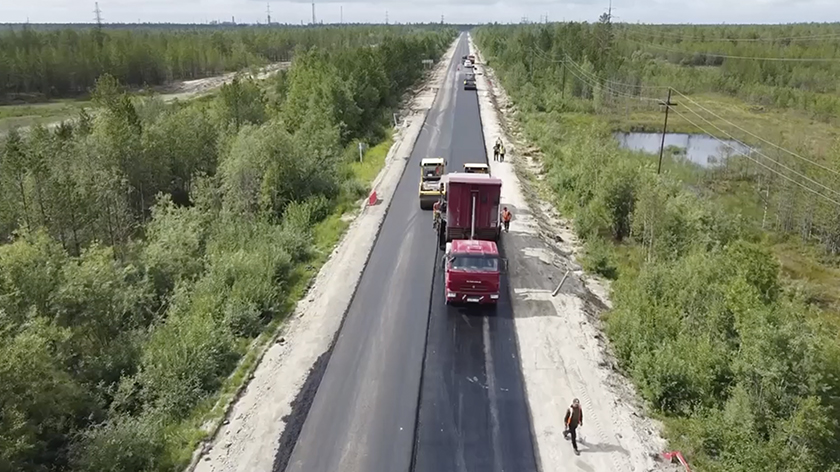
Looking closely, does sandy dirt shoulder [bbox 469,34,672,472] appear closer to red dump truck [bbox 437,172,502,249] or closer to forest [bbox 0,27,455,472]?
red dump truck [bbox 437,172,502,249]

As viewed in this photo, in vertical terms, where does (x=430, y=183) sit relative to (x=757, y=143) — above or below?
above

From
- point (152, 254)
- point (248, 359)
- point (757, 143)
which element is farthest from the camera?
point (757, 143)

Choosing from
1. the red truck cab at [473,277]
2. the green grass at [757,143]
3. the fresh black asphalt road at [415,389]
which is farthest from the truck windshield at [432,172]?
the green grass at [757,143]

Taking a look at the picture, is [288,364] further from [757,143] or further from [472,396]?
[757,143]

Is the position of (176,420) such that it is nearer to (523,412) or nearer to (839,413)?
(523,412)

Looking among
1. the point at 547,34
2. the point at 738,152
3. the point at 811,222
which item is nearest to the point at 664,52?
the point at 547,34

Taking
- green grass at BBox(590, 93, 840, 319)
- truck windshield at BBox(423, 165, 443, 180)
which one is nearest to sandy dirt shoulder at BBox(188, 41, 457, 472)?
truck windshield at BBox(423, 165, 443, 180)

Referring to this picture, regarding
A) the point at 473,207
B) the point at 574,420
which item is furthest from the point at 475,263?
the point at 574,420
